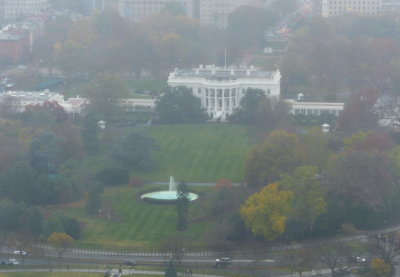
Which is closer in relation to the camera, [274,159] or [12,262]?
[12,262]

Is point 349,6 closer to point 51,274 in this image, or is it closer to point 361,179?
point 361,179

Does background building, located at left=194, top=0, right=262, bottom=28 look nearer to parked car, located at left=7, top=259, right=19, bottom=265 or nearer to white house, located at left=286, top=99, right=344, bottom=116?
white house, located at left=286, top=99, right=344, bottom=116

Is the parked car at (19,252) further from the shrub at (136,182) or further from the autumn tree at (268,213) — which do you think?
the shrub at (136,182)

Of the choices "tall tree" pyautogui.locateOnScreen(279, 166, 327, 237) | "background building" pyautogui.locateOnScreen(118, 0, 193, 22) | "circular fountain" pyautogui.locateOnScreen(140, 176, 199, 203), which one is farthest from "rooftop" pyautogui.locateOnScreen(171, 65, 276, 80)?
"background building" pyautogui.locateOnScreen(118, 0, 193, 22)

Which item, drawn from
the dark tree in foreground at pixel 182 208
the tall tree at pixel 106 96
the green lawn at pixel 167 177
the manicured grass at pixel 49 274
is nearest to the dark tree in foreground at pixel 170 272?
the manicured grass at pixel 49 274

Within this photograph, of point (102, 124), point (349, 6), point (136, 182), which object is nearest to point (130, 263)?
point (136, 182)

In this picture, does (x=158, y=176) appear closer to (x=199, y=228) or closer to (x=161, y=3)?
(x=199, y=228)
